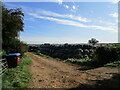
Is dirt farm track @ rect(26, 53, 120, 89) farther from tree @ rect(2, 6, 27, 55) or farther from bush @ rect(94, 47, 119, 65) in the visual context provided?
tree @ rect(2, 6, 27, 55)

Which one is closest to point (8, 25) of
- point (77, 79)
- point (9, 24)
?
point (9, 24)

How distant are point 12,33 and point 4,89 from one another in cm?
1156

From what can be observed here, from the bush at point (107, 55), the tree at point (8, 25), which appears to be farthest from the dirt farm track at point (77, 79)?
the tree at point (8, 25)

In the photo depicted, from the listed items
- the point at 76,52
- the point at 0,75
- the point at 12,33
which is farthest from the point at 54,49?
the point at 0,75

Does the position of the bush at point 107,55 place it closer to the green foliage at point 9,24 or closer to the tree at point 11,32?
the tree at point 11,32

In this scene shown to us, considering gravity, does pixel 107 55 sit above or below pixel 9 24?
below

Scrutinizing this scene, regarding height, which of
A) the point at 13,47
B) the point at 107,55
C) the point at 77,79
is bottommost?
the point at 77,79

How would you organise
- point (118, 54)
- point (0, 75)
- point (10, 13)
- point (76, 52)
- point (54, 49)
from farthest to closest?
point (54, 49), point (76, 52), point (10, 13), point (118, 54), point (0, 75)

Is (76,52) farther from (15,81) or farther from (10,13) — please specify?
(15,81)

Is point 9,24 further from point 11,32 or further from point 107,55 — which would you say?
point 107,55

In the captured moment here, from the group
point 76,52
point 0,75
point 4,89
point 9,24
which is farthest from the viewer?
point 76,52

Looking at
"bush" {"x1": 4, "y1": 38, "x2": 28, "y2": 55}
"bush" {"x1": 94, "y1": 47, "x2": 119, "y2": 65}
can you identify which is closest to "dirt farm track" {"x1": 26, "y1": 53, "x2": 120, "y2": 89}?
"bush" {"x1": 94, "y1": 47, "x2": 119, "y2": 65}

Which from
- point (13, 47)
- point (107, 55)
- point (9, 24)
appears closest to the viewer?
point (107, 55)

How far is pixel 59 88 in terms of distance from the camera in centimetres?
504
